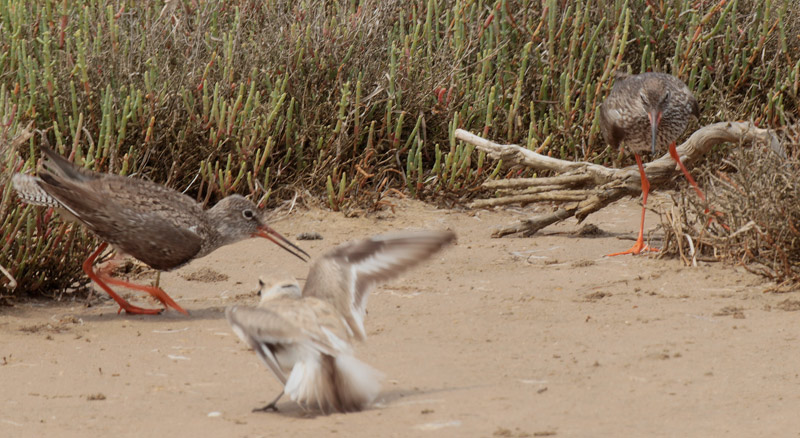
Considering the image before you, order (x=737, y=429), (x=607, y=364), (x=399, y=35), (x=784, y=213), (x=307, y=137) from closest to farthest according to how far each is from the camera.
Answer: (x=737, y=429) < (x=607, y=364) < (x=784, y=213) < (x=307, y=137) < (x=399, y=35)

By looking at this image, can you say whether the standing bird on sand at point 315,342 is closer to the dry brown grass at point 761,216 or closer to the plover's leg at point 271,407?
the plover's leg at point 271,407

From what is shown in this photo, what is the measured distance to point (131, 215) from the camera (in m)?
5.62

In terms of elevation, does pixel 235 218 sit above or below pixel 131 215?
below

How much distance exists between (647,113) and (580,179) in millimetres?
705

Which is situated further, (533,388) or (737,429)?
(533,388)

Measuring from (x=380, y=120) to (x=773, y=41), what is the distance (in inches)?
149

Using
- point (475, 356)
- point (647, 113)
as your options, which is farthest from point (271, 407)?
point (647, 113)

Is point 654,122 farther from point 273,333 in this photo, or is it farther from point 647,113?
point 273,333

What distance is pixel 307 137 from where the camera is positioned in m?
8.15

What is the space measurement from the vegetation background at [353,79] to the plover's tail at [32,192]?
144cm

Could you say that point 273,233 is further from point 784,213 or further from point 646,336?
point 784,213

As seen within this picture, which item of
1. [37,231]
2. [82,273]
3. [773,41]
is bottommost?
[82,273]

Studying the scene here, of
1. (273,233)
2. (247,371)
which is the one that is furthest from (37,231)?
(247,371)

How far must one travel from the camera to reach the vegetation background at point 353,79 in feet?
24.9
